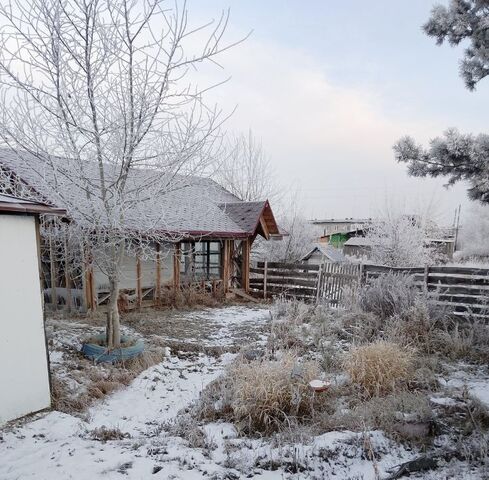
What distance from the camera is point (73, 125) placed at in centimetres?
575

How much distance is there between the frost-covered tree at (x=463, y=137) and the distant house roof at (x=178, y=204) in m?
3.94

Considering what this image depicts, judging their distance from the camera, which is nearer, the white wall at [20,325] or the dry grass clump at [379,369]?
the white wall at [20,325]

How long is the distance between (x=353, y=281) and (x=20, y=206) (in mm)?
9436

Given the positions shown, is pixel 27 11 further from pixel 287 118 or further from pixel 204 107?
pixel 287 118

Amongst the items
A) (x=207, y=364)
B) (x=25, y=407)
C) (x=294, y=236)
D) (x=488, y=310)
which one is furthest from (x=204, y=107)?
(x=294, y=236)

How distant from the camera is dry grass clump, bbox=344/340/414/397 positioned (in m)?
4.68

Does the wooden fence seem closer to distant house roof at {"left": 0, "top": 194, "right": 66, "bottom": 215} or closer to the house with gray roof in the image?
the house with gray roof

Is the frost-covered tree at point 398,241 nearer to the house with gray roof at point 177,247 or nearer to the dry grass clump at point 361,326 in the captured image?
the house with gray roof at point 177,247

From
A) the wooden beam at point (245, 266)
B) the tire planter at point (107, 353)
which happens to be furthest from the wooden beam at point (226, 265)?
the tire planter at point (107, 353)

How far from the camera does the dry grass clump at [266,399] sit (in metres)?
4.06

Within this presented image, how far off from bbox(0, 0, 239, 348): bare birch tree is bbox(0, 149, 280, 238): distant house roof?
10cm

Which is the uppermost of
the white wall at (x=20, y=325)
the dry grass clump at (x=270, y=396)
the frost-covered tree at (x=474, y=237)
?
the white wall at (x=20, y=325)

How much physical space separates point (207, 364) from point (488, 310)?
5.66m

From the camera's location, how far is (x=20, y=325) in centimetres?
429
